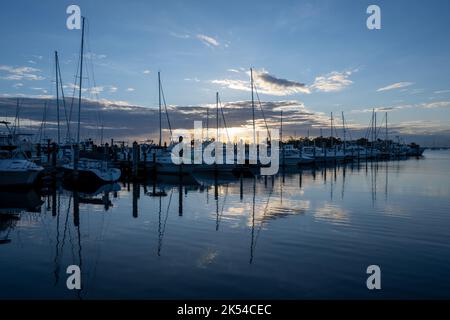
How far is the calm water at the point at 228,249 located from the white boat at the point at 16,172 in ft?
20.9

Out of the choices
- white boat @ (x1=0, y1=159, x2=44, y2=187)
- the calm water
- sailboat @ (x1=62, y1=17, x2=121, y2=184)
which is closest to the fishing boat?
white boat @ (x1=0, y1=159, x2=44, y2=187)

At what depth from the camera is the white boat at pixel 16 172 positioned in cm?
3066

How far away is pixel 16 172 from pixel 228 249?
24.3 m

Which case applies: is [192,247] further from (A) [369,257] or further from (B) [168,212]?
(B) [168,212]

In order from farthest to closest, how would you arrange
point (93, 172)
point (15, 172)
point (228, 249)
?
point (93, 172) < point (15, 172) < point (228, 249)

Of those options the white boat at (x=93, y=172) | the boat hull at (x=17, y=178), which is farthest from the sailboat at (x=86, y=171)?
the boat hull at (x=17, y=178)

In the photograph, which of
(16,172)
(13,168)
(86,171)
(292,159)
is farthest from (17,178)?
(292,159)

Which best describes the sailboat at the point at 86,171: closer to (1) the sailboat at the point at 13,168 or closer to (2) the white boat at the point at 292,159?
(1) the sailboat at the point at 13,168

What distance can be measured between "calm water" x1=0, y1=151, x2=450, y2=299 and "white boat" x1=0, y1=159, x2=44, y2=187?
6384mm

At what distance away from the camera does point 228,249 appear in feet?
44.7

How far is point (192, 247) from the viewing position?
14.0 m

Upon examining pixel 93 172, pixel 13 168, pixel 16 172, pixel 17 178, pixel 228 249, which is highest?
pixel 13 168

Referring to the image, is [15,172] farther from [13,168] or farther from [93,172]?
[93,172]
